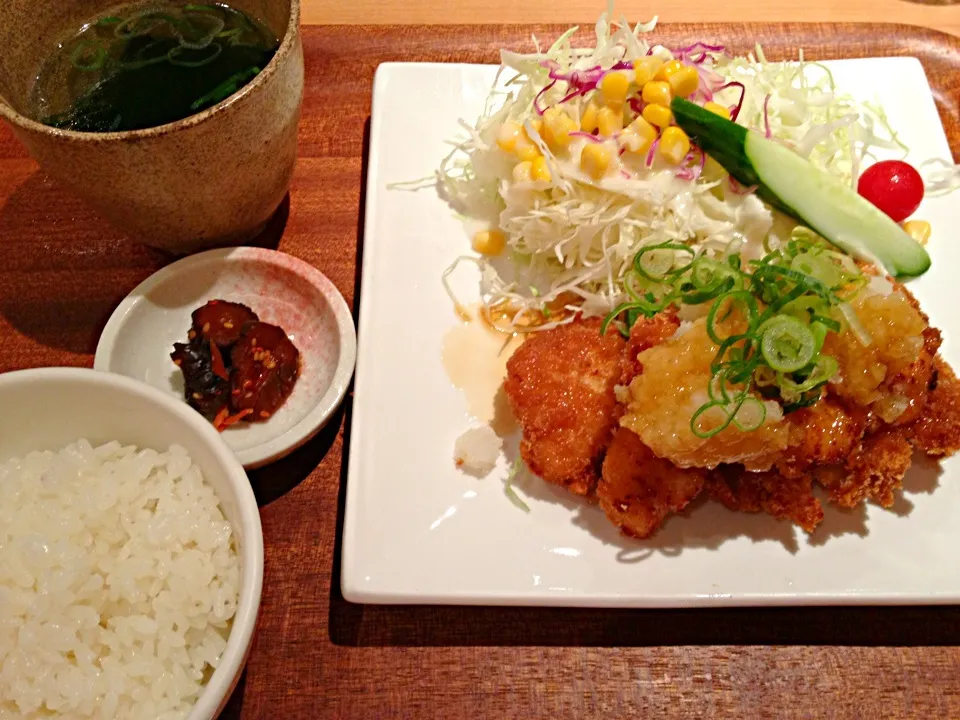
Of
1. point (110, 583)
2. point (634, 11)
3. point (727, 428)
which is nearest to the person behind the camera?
point (110, 583)

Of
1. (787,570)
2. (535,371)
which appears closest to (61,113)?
(535,371)

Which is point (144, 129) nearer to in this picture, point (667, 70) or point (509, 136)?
point (509, 136)

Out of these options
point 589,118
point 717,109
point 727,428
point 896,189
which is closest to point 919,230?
point 896,189

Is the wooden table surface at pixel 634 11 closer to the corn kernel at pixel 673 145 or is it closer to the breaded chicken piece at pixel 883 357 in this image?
the corn kernel at pixel 673 145

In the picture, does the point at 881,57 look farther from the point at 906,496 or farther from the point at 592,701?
the point at 592,701

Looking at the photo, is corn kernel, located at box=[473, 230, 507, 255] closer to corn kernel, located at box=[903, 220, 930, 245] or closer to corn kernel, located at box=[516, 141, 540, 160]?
corn kernel, located at box=[516, 141, 540, 160]

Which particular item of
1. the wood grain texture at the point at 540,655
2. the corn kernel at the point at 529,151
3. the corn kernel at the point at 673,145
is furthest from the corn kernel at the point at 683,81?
the wood grain texture at the point at 540,655
